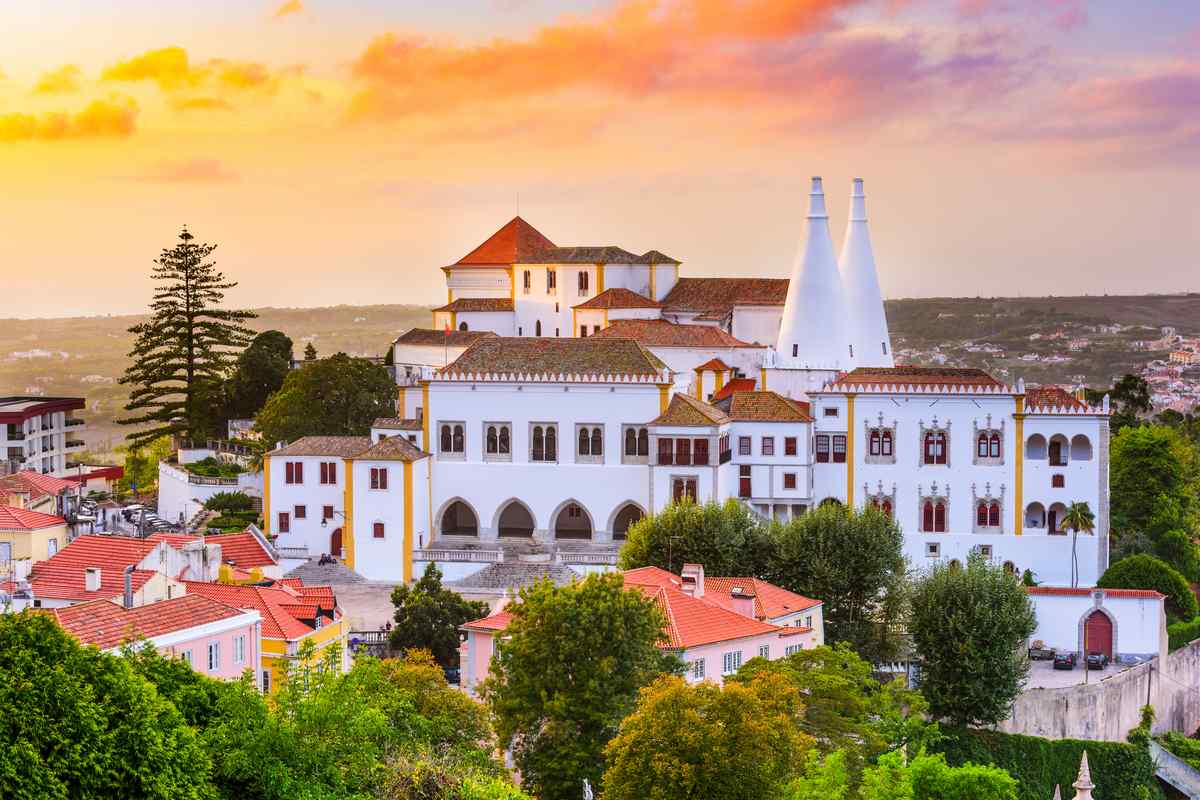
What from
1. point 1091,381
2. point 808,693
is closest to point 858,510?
point 808,693

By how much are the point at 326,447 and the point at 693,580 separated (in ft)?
55.3

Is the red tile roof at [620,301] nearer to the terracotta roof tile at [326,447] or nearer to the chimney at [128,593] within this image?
the terracotta roof tile at [326,447]

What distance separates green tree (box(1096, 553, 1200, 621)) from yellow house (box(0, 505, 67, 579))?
2545cm

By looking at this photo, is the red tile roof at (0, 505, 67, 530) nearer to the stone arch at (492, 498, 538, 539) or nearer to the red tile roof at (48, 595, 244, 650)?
the red tile roof at (48, 595, 244, 650)

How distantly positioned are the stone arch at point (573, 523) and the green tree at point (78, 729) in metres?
32.5

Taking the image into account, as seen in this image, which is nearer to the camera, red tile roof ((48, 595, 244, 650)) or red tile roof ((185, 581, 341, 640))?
red tile roof ((48, 595, 244, 650))

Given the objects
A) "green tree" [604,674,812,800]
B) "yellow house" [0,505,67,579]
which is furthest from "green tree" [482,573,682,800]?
"yellow house" [0,505,67,579]

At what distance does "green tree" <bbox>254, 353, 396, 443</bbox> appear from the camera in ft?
194

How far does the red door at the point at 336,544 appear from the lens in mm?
53281

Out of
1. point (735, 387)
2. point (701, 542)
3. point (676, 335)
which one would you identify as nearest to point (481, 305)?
point (676, 335)

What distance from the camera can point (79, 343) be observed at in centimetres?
16462

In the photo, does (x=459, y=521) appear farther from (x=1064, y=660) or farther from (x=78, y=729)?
(x=78, y=729)

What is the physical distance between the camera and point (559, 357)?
5444 centimetres

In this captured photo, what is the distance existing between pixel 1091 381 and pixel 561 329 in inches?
2988
